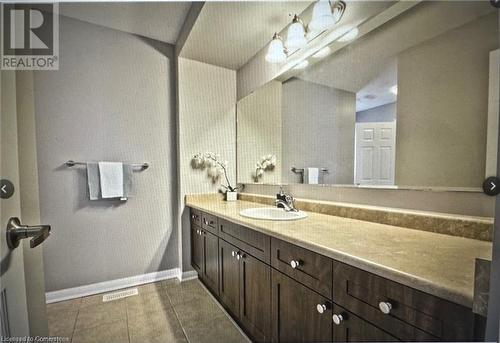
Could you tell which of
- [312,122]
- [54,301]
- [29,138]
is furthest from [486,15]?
[54,301]

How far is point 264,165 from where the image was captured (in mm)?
1845

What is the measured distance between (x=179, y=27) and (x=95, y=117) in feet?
3.43

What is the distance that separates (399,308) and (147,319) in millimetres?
1523

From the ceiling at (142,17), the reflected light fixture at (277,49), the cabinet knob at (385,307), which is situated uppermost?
the ceiling at (142,17)

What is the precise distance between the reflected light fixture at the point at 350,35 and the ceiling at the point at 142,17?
1122 mm

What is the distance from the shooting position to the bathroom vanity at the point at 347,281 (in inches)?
17.8

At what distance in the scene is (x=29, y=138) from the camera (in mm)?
576

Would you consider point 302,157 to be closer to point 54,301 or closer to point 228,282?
point 228,282

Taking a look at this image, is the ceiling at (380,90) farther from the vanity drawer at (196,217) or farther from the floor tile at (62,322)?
the floor tile at (62,322)

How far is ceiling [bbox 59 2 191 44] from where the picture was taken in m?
1.37

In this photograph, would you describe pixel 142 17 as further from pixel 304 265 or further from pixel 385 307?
pixel 385 307

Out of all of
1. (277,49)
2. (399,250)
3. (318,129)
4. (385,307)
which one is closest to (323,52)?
(277,49)

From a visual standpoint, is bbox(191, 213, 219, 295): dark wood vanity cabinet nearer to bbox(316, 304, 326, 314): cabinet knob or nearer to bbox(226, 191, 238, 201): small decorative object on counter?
bbox(226, 191, 238, 201): small decorative object on counter

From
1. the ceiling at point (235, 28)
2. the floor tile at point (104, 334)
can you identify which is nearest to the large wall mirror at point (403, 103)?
the ceiling at point (235, 28)
